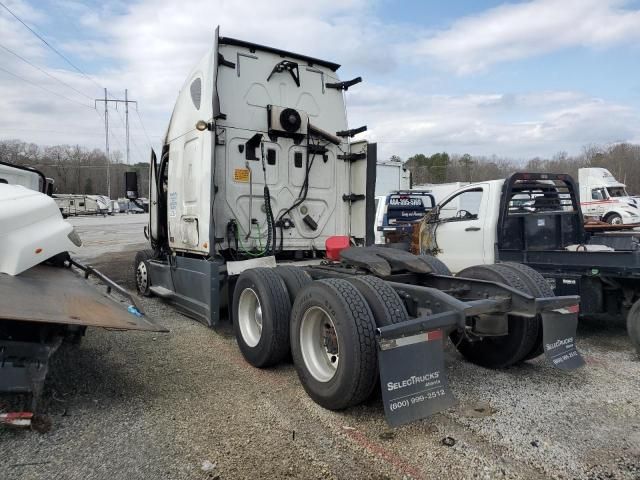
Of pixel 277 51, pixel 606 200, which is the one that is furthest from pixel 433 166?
pixel 277 51

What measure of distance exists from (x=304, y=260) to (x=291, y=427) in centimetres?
346

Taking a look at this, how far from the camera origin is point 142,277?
820 centimetres

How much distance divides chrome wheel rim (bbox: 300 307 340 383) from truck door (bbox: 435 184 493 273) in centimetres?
398

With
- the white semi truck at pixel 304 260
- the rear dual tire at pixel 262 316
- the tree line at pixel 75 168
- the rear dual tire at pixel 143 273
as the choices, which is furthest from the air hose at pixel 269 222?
the tree line at pixel 75 168

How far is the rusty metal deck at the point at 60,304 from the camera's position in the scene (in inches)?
126

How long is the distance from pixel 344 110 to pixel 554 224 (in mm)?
3399

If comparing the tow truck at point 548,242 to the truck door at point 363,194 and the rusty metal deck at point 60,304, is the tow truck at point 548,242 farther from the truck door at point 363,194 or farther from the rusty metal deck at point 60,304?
the rusty metal deck at point 60,304

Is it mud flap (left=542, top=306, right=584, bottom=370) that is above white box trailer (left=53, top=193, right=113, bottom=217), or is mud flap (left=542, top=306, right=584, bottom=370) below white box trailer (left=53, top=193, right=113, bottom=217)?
below

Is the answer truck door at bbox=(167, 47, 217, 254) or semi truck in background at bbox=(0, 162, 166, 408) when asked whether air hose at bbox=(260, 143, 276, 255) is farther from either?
semi truck in background at bbox=(0, 162, 166, 408)

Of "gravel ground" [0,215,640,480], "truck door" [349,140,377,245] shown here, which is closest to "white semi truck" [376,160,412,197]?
"truck door" [349,140,377,245]

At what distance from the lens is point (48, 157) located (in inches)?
3755

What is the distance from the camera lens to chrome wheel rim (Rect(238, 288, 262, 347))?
4.87 meters

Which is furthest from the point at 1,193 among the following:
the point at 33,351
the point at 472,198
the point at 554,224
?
the point at 472,198

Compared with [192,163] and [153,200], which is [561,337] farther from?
[153,200]
